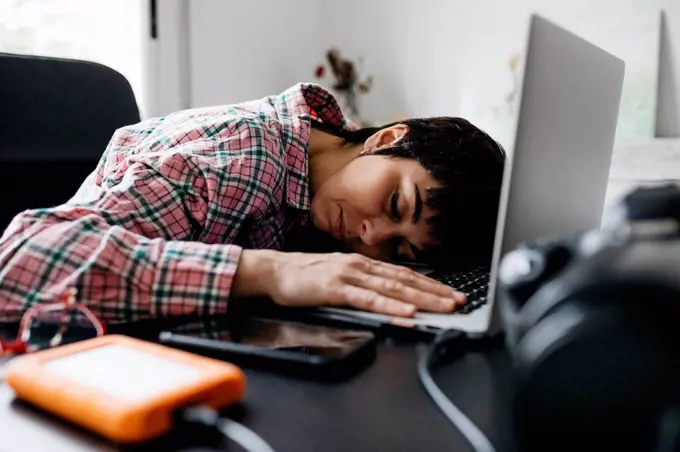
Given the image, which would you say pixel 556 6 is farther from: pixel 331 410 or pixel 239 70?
pixel 331 410

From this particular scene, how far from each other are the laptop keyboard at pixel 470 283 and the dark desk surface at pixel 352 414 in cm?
17

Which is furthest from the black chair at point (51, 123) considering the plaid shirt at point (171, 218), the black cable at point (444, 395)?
the black cable at point (444, 395)

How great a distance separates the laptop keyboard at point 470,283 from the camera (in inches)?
24.4

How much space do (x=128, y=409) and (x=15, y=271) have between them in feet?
1.09

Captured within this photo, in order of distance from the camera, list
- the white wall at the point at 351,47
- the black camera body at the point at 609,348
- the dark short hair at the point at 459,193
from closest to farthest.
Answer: the black camera body at the point at 609,348, the dark short hair at the point at 459,193, the white wall at the point at 351,47

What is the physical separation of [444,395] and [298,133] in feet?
2.13

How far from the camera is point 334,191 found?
0.97 meters

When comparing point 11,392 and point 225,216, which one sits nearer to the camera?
point 11,392

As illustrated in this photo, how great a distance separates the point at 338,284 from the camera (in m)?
0.59

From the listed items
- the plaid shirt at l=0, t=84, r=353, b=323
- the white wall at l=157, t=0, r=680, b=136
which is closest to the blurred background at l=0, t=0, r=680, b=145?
the white wall at l=157, t=0, r=680, b=136

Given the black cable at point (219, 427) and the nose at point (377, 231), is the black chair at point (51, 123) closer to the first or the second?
the nose at point (377, 231)

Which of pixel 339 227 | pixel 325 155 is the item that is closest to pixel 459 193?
pixel 339 227

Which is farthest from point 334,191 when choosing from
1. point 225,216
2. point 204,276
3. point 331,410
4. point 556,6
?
point 556,6

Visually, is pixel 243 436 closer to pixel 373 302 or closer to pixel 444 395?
pixel 444 395
